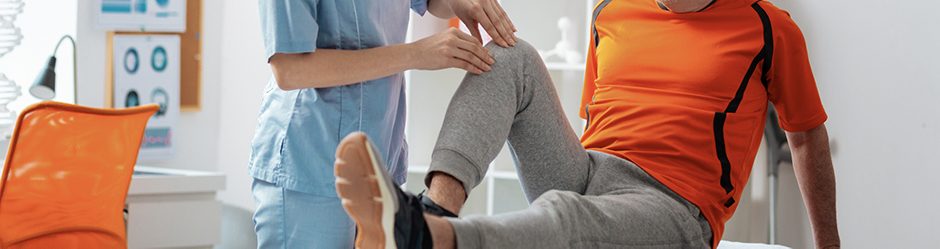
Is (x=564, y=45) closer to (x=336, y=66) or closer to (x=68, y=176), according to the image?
(x=68, y=176)

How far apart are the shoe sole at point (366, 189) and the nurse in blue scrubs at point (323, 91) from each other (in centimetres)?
41

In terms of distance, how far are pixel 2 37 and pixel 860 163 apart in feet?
8.51

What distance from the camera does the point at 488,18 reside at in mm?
1950

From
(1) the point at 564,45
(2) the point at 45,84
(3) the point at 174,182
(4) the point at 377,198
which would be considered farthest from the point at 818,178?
(2) the point at 45,84

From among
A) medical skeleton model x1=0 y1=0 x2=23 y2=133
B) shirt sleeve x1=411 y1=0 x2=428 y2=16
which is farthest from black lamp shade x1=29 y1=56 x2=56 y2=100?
shirt sleeve x1=411 y1=0 x2=428 y2=16

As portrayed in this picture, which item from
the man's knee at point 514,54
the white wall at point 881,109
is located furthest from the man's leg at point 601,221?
the white wall at point 881,109

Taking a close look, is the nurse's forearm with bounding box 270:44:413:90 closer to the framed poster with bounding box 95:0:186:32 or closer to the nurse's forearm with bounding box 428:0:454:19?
the nurse's forearm with bounding box 428:0:454:19

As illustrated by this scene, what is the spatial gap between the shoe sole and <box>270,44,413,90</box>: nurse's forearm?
0.40 meters

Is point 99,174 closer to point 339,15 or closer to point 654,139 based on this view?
point 339,15

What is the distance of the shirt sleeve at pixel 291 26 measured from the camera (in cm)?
174

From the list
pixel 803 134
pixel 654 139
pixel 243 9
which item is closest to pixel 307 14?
pixel 654 139

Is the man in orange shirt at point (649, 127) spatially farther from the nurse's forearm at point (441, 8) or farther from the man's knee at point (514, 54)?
the nurse's forearm at point (441, 8)

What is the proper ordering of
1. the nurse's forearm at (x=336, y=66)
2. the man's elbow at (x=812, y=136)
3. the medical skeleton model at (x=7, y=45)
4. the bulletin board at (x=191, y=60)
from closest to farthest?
the nurse's forearm at (x=336, y=66), the man's elbow at (x=812, y=136), the medical skeleton model at (x=7, y=45), the bulletin board at (x=191, y=60)

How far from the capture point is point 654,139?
199 cm
